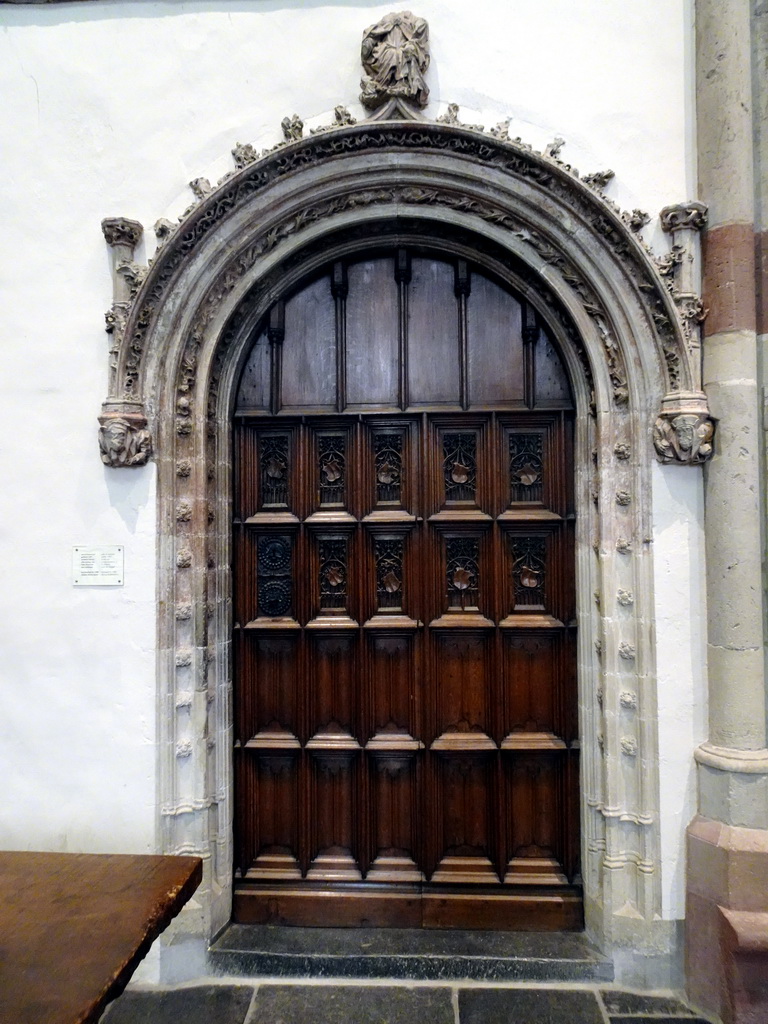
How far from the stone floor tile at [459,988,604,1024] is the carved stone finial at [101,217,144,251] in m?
3.34

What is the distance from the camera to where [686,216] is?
8.03 feet

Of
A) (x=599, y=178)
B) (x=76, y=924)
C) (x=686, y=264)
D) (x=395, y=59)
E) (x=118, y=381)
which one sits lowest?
(x=76, y=924)

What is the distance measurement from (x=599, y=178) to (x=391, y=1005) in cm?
337

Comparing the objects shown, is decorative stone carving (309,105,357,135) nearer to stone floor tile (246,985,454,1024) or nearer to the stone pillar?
the stone pillar

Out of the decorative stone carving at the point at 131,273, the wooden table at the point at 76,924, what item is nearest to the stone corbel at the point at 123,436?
the decorative stone carving at the point at 131,273

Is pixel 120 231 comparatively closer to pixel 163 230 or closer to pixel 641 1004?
pixel 163 230

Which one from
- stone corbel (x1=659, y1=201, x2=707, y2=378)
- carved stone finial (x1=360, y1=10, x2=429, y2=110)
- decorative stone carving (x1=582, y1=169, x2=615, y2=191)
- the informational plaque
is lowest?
the informational plaque

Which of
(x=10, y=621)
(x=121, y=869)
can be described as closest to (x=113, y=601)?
(x=10, y=621)

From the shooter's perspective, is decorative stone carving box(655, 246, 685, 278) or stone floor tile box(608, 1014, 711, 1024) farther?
decorative stone carving box(655, 246, 685, 278)

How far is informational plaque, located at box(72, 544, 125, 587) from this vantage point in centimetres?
260

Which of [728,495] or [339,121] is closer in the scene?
[728,495]

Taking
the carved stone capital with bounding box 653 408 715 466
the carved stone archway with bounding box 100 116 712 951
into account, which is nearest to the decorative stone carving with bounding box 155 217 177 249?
the carved stone archway with bounding box 100 116 712 951

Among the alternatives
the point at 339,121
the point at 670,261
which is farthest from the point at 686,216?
the point at 339,121

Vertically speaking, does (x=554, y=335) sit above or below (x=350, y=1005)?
above
